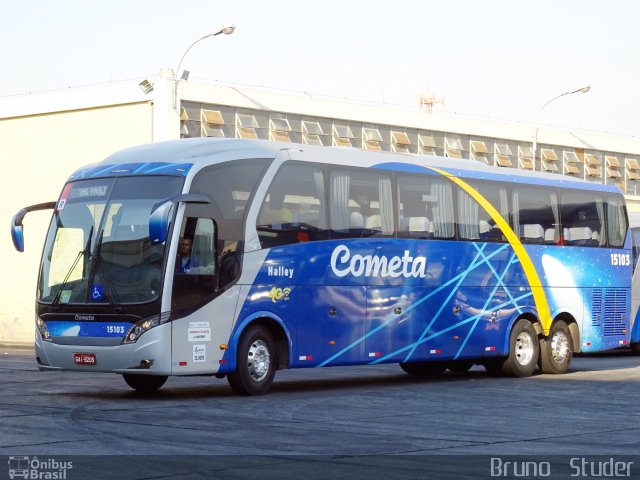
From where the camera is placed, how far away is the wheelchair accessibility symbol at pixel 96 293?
17.1 metres

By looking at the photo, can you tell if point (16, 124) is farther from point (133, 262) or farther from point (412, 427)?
point (412, 427)

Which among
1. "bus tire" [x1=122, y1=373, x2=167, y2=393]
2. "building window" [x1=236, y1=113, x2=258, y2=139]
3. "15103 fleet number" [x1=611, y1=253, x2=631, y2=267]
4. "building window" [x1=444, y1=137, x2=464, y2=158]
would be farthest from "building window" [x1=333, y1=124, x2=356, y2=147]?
"bus tire" [x1=122, y1=373, x2=167, y2=393]

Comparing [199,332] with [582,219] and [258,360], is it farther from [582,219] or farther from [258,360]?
[582,219]

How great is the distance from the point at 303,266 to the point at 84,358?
3.67m

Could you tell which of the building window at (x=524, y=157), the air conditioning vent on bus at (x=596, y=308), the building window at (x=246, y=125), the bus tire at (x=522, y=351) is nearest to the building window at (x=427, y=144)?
the building window at (x=524, y=157)

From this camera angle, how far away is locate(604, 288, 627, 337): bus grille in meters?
25.2

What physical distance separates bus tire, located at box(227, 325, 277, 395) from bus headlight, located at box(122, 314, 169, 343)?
4.90 ft

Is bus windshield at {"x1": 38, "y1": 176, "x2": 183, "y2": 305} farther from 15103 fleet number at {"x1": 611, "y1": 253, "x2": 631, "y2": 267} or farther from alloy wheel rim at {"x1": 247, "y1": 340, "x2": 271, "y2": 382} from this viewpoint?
15103 fleet number at {"x1": 611, "y1": 253, "x2": 631, "y2": 267}

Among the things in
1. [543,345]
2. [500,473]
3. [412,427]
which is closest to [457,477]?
[500,473]

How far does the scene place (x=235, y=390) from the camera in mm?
17938

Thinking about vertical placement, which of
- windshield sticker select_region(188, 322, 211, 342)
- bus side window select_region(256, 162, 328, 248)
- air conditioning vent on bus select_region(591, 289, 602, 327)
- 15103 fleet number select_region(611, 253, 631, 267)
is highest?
bus side window select_region(256, 162, 328, 248)

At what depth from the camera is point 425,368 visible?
24.0 metres

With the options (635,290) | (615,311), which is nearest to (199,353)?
(615,311)

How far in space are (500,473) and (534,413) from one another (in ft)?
19.0
